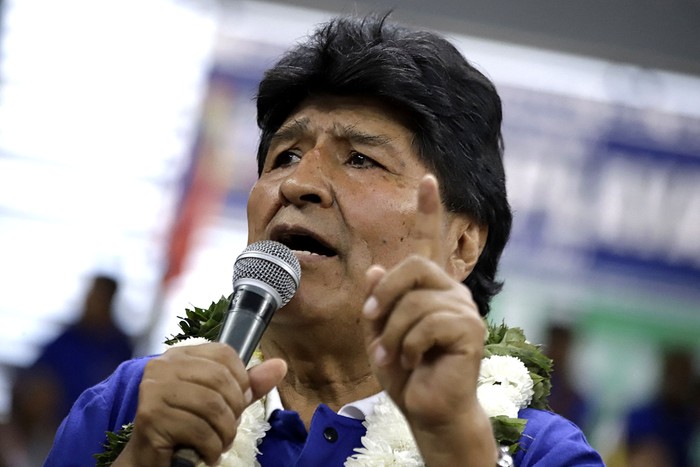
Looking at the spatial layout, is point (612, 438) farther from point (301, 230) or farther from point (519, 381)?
point (301, 230)

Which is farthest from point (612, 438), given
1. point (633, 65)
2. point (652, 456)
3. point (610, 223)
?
point (633, 65)

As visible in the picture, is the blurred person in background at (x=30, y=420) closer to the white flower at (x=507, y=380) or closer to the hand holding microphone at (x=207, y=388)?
the white flower at (x=507, y=380)

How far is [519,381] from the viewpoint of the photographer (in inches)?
87.9

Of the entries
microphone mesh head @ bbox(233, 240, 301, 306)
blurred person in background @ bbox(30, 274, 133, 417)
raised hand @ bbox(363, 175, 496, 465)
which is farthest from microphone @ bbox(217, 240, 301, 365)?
blurred person in background @ bbox(30, 274, 133, 417)

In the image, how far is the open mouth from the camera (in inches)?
83.7

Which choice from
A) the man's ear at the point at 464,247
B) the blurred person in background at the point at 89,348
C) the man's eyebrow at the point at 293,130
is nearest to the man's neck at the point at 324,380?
the man's ear at the point at 464,247

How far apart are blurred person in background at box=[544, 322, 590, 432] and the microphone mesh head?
130 inches

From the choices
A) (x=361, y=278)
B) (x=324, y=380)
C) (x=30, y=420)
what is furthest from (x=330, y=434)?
(x=30, y=420)

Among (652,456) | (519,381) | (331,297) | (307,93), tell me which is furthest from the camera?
(652,456)

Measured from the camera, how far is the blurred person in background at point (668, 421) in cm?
488

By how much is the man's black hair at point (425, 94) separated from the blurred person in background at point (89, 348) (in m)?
2.57

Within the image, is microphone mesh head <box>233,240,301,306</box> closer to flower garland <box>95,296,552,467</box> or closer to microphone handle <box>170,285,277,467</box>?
microphone handle <box>170,285,277,467</box>

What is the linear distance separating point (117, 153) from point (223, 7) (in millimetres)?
873

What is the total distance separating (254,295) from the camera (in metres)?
1.66
